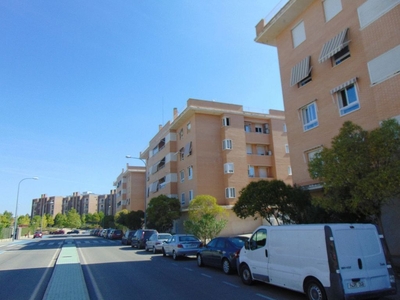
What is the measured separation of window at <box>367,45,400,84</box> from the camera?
40.8 feet

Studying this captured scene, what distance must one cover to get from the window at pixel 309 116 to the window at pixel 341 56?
8.48 ft

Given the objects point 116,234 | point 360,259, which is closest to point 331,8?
point 360,259

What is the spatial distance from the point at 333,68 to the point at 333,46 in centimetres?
122

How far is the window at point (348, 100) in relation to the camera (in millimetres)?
15641

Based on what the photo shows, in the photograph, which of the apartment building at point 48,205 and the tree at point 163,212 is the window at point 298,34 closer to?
the tree at point 163,212

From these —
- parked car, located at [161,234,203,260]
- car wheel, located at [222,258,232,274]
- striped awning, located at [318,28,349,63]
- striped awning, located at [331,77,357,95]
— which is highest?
striped awning, located at [318,28,349,63]

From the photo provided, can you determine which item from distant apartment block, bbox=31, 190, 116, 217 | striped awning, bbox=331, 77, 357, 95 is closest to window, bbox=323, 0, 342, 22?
striped awning, bbox=331, 77, 357, 95

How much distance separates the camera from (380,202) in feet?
32.6

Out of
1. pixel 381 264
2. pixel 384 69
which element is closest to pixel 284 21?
pixel 384 69

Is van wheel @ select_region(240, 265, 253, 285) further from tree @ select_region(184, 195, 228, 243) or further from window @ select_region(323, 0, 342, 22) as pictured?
tree @ select_region(184, 195, 228, 243)

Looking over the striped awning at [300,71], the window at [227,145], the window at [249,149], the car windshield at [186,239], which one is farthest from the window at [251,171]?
the car windshield at [186,239]

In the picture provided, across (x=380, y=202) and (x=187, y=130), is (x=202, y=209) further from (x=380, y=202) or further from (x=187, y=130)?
(x=380, y=202)

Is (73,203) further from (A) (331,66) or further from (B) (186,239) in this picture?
(A) (331,66)

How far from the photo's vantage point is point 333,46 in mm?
16203
